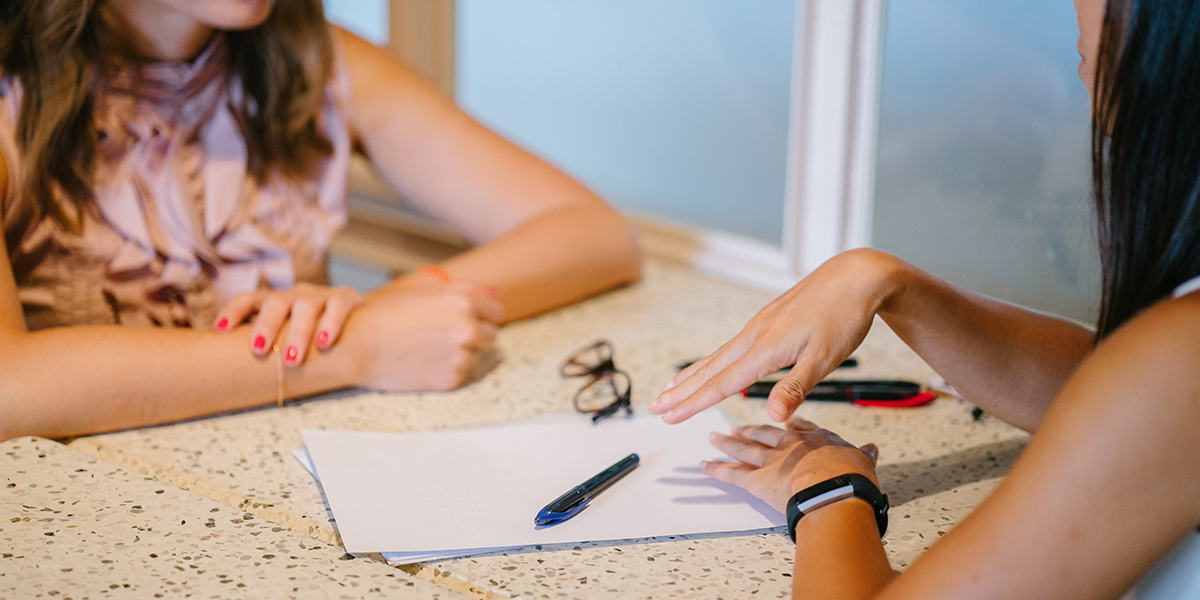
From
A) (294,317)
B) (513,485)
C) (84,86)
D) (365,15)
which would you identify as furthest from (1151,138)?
(365,15)

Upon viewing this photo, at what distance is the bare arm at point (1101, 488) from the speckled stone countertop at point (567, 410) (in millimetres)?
158

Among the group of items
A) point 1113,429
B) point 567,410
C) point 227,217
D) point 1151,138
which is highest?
point 1151,138

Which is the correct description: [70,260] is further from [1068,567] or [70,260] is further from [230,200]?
[1068,567]

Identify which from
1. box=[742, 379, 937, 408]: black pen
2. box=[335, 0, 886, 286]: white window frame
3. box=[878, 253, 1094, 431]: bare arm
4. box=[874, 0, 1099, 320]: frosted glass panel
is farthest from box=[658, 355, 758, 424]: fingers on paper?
box=[335, 0, 886, 286]: white window frame

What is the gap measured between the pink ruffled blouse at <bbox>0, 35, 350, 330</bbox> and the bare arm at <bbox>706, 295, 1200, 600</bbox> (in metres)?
0.92

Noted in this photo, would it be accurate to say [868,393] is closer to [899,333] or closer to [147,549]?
[899,333]

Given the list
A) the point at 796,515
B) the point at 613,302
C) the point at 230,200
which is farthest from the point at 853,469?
the point at 230,200

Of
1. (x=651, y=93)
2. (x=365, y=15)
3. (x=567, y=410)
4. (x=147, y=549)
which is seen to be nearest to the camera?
(x=147, y=549)

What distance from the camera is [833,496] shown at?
637 mm

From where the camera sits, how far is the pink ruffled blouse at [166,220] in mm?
1037

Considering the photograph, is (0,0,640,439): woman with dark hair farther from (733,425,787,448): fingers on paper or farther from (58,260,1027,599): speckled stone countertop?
(733,425,787,448): fingers on paper

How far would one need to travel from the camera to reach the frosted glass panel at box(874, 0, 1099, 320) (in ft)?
3.35

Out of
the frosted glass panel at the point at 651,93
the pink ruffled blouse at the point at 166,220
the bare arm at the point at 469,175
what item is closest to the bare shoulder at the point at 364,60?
the bare arm at the point at 469,175

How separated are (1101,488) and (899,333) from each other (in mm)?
310
